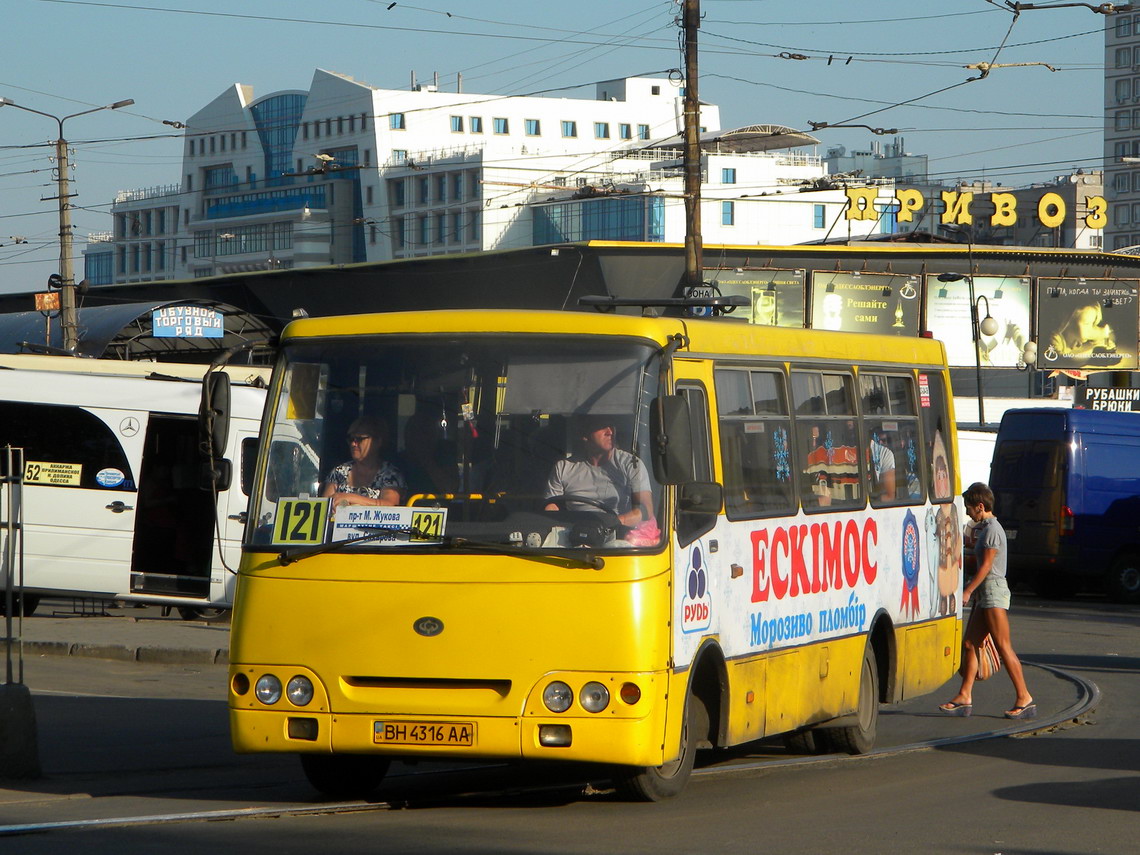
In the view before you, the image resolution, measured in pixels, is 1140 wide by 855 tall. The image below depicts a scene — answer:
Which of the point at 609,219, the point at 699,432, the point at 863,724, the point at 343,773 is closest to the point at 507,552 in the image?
the point at 699,432

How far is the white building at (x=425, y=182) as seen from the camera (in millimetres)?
117812

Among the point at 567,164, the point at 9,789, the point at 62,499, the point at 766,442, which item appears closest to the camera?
the point at 9,789

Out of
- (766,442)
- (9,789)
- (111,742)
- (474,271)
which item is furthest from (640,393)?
(474,271)

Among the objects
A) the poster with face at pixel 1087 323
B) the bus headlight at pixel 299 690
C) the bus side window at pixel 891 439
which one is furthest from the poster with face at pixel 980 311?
the bus headlight at pixel 299 690

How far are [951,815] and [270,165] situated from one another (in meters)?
132

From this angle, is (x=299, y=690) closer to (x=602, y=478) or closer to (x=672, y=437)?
(x=602, y=478)

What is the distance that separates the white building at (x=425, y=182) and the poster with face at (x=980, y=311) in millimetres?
48124

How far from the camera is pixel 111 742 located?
11188 mm

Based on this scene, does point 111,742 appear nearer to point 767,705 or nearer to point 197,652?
point 767,705

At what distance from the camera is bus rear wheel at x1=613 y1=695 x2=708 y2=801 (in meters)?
8.55

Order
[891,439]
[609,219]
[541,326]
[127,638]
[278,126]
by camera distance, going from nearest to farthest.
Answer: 1. [541,326]
2. [891,439]
3. [127,638]
4. [609,219]
5. [278,126]

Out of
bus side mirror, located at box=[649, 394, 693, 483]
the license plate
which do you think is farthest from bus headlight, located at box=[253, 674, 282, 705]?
bus side mirror, located at box=[649, 394, 693, 483]

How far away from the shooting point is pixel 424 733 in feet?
26.3

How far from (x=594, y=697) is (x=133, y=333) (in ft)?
→ 112
